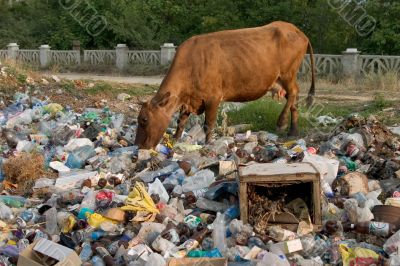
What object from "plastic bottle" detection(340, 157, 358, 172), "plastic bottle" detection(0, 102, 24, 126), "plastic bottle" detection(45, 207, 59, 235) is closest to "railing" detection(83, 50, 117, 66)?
"plastic bottle" detection(0, 102, 24, 126)

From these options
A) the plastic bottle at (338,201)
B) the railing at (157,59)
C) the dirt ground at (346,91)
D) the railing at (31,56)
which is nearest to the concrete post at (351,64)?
the railing at (157,59)

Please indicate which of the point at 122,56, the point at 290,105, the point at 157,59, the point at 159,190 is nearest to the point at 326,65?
the point at 157,59

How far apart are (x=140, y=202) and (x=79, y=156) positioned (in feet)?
8.04

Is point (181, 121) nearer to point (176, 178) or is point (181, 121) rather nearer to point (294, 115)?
point (294, 115)

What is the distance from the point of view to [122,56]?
898 inches

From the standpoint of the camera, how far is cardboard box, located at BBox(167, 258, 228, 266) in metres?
3.84

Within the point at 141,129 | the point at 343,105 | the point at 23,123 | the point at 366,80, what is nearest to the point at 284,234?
the point at 141,129

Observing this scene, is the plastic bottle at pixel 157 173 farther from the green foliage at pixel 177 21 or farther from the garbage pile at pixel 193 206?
the green foliage at pixel 177 21

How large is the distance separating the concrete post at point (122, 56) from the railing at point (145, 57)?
0.16 m

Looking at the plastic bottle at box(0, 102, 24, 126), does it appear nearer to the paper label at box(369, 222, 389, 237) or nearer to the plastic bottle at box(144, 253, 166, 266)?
the plastic bottle at box(144, 253, 166, 266)

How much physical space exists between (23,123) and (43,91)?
2.74m

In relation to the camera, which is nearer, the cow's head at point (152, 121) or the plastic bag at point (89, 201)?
the plastic bag at point (89, 201)

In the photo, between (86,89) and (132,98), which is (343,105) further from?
(86,89)

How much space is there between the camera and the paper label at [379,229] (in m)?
4.31
